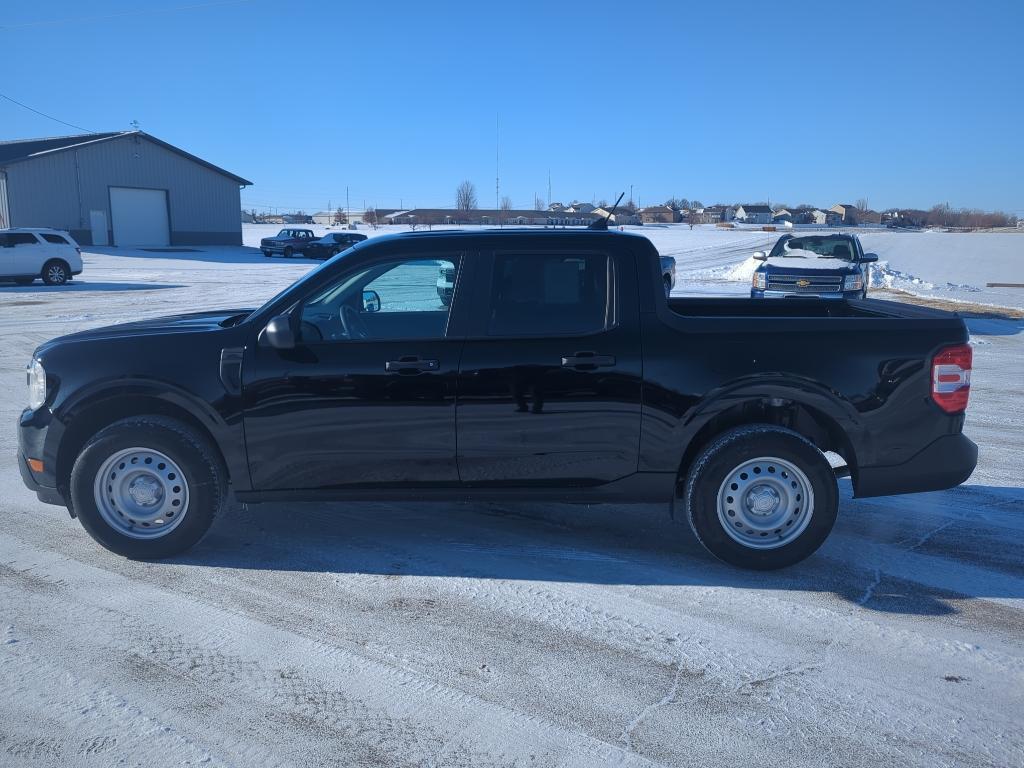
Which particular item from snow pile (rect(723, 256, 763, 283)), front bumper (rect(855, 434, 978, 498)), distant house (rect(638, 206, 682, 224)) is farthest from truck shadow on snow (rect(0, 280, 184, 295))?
distant house (rect(638, 206, 682, 224))

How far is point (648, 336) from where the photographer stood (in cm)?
474

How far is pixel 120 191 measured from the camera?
1727 inches

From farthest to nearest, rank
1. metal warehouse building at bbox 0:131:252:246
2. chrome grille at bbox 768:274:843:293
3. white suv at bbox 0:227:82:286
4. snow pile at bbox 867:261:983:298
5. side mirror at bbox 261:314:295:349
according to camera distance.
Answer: metal warehouse building at bbox 0:131:252:246
white suv at bbox 0:227:82:286
snow pile at bbox 867:261:983:298
chrome grille at bbox 768:274:843:293
side mirror at bbox 261:314:295:349

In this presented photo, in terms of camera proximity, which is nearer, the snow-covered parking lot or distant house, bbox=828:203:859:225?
the snow-covered parking lot

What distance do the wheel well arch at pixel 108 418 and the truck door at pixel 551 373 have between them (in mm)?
1545

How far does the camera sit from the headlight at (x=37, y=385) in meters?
4.82

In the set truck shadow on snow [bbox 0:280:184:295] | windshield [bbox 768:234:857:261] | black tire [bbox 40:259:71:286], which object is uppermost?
windshield [bbox 768:234:857:261]

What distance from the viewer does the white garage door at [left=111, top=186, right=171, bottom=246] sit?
44.0 metres

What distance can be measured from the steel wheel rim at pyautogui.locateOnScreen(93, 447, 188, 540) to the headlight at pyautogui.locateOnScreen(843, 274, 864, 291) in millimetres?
13298

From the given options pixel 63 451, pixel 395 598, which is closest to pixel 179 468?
pixel 63 451

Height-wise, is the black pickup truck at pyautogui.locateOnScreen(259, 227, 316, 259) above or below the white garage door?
below

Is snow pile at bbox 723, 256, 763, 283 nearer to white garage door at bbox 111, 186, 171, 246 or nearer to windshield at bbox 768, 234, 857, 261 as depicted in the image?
windshield at bbox 768, 234, 857, 261

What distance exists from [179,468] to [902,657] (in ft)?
12.7

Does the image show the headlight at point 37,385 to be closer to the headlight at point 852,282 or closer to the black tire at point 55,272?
the headlight at point 852,282
